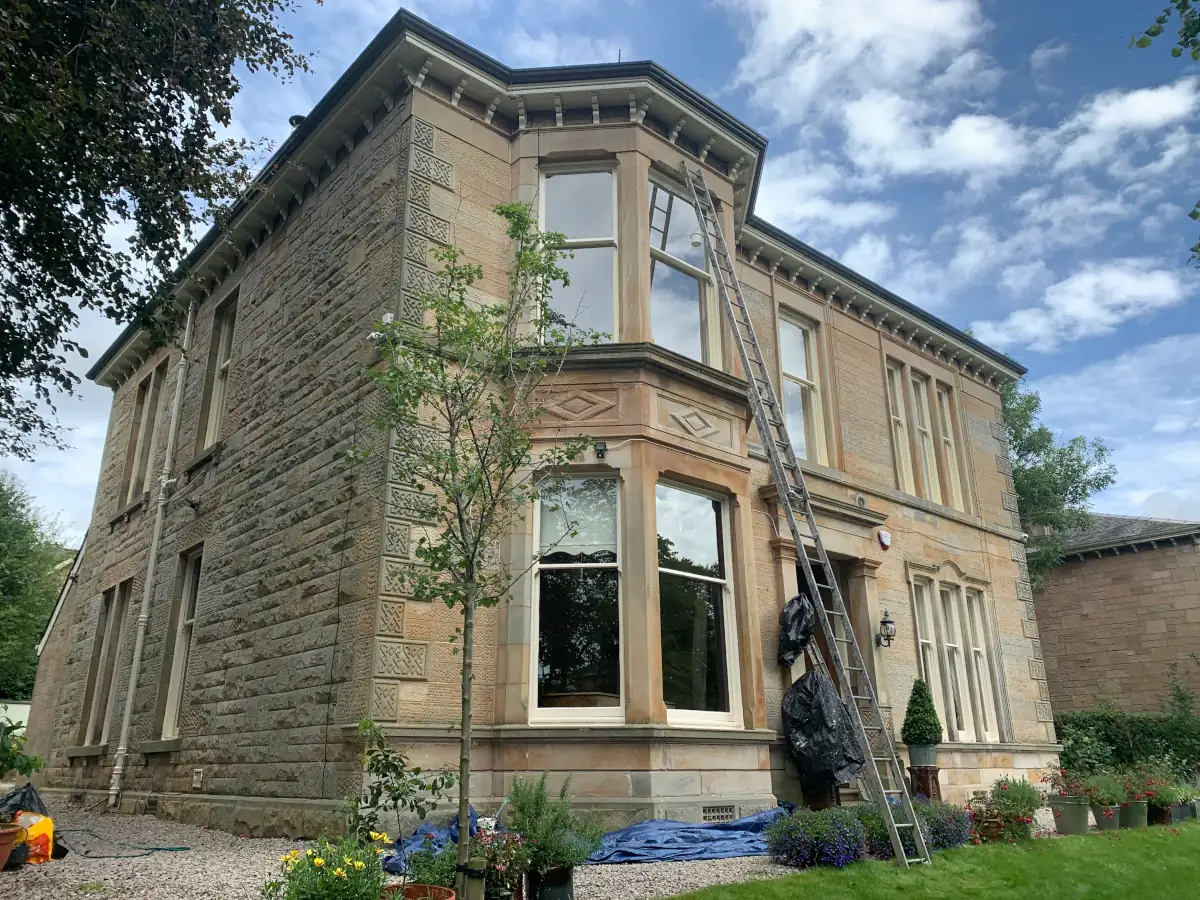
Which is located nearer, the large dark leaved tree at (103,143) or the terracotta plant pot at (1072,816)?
the large dark leaved tree at (103,143)

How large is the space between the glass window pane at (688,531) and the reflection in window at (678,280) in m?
1.90

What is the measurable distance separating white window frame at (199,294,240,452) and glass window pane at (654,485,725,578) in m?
7.83

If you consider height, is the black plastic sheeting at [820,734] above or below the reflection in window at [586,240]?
below

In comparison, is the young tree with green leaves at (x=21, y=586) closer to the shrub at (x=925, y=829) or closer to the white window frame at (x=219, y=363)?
the white window frame at (x=219, y=363)

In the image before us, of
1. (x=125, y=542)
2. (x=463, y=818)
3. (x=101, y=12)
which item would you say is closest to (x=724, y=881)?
(x=463, y=818)

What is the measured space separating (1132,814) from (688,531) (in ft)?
21.1

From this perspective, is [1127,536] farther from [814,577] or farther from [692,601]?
[692,601]

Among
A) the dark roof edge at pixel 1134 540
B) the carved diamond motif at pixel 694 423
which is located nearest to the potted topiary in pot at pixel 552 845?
the carved diamond motif at pixel 694 423

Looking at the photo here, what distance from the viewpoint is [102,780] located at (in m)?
13.3

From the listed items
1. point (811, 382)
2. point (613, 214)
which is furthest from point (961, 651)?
point (613, 214)

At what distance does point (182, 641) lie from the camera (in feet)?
41.1

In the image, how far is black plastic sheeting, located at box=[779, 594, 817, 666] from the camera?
35.2 ft

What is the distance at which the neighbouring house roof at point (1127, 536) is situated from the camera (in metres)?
21.0

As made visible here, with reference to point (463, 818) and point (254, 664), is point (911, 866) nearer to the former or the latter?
point (463, 818)
